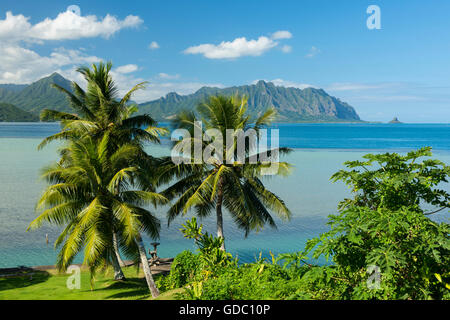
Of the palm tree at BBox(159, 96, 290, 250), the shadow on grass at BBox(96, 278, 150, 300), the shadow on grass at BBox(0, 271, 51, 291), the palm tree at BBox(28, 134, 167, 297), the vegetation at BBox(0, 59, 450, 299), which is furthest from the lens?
the palm tree at BBox(159, 96, 290, 250)

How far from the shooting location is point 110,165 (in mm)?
12344

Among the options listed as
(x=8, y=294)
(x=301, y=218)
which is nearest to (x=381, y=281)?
(x=8, y=294)

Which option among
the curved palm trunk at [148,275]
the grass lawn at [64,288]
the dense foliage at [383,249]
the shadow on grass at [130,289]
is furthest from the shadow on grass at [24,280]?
Result: the dense foliage at [383,249]

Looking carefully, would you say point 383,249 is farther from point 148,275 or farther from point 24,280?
point 24,280

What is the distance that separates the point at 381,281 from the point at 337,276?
41.3 inches

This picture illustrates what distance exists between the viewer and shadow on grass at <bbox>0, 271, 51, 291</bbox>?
1452 centimetres

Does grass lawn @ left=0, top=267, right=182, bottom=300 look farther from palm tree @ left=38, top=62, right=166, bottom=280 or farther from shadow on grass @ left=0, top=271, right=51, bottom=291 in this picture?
palm tree @ left=38, top=62, right=166, bottom=280

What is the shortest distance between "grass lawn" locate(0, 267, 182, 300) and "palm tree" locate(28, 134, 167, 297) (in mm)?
2249

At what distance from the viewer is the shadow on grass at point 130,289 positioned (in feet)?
45.0

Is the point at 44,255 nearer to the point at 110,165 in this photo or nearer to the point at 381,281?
the point at 110,165

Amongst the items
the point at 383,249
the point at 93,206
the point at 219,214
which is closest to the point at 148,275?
the point at 93,206

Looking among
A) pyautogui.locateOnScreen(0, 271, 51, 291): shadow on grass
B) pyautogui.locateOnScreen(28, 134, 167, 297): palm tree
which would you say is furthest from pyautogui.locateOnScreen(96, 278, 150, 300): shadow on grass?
pyautogui.locateOnScreen(0, 271, 51, 291): shadow on grass

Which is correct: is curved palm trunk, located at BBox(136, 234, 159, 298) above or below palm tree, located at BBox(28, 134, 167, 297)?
below

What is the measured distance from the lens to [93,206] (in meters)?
11.3
